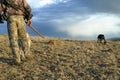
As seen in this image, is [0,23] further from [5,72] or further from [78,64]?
[78,64]

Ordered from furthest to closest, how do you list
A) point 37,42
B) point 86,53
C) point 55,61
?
→ point 37,42, point 86,53, point 55,61

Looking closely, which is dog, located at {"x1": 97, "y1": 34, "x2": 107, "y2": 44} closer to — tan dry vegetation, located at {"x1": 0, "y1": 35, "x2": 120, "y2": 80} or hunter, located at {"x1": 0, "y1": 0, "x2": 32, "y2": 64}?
tan dry vegetation, located at {"x1": 0, "y1": 35, "x2": 120, "y2": 80}

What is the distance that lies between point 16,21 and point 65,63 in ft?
8.67

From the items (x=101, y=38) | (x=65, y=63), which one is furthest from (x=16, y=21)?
(x=101, y=38)

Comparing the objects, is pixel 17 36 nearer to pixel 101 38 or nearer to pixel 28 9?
pixel 28 9

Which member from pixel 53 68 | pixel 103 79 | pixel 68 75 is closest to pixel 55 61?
pixel 53 68

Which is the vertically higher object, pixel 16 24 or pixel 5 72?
pixel 16 24

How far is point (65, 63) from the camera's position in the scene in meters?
15.2

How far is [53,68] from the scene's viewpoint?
14680mm

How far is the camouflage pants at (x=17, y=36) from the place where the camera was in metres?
15.3

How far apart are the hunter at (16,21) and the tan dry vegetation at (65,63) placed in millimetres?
677

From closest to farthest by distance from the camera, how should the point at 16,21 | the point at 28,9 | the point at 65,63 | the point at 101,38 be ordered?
1. the point at 65,63
2. the point at 16,21
3. the point at 28,9
4. the point at 101,38

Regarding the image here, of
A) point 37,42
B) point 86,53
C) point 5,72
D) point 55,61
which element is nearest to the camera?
point 5,72

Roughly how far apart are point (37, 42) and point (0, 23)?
14.9 ft
